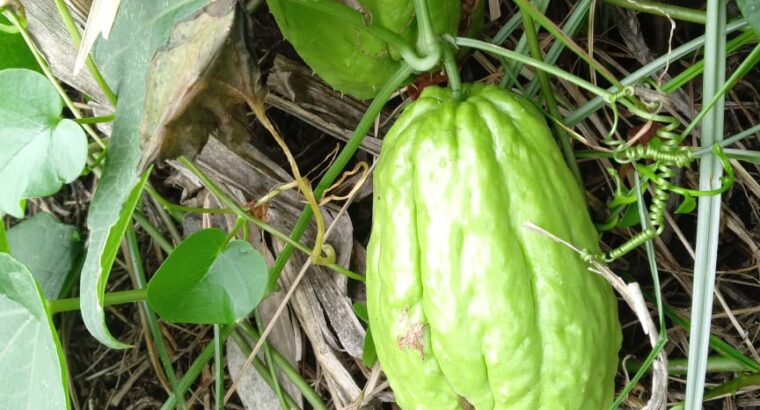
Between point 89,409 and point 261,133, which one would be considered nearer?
point 261,133

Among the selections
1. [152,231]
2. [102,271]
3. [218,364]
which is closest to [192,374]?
[218,364]

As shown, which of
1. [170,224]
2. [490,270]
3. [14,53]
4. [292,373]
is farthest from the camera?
[170,224]

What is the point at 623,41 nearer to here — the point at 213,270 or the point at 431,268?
the point at 431,268

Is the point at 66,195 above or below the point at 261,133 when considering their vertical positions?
below

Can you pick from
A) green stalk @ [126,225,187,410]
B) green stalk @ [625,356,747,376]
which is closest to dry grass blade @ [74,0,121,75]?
green stalk @ [126,225,187,410]

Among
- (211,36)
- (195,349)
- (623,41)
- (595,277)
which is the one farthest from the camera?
(195,349)

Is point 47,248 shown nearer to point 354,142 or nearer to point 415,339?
point 354,142

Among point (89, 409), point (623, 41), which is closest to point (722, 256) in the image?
point (623, 41)
